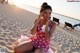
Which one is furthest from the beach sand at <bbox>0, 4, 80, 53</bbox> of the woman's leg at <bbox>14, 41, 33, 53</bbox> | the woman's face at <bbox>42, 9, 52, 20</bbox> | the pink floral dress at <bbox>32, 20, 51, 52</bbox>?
the woman's face at <bbox>42, 9, 52, 20</bbox>

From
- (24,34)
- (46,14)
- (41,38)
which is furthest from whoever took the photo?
(24,34)

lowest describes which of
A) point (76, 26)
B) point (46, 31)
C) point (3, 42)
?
point (76, 26)

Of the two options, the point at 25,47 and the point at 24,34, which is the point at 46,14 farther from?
the point at 24,34

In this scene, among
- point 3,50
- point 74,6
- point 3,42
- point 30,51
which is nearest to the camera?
point 30,51

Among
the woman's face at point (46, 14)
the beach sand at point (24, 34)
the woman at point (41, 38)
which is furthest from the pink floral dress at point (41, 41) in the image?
the beach sand at point (24, 34)

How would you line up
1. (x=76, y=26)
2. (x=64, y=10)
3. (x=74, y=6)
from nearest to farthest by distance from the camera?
(x=76, y=26) → (x=74, y=6) → (x=64, y=10)

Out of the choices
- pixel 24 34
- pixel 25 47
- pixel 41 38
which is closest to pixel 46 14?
pixel 41 38

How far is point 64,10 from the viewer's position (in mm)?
15148

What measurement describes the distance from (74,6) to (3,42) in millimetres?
10477

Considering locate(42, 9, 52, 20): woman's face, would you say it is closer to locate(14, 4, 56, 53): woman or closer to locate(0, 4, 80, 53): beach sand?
locate(14, 4, 56, 53): woman

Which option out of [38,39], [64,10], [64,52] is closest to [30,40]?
[38,39]

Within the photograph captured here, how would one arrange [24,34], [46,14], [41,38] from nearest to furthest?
[46,14], [41,38], [24,34]

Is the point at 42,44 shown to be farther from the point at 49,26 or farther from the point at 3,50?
the point at 3,50

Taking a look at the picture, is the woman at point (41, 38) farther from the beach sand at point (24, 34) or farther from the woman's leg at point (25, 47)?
the beach sand at point (24, 34)
